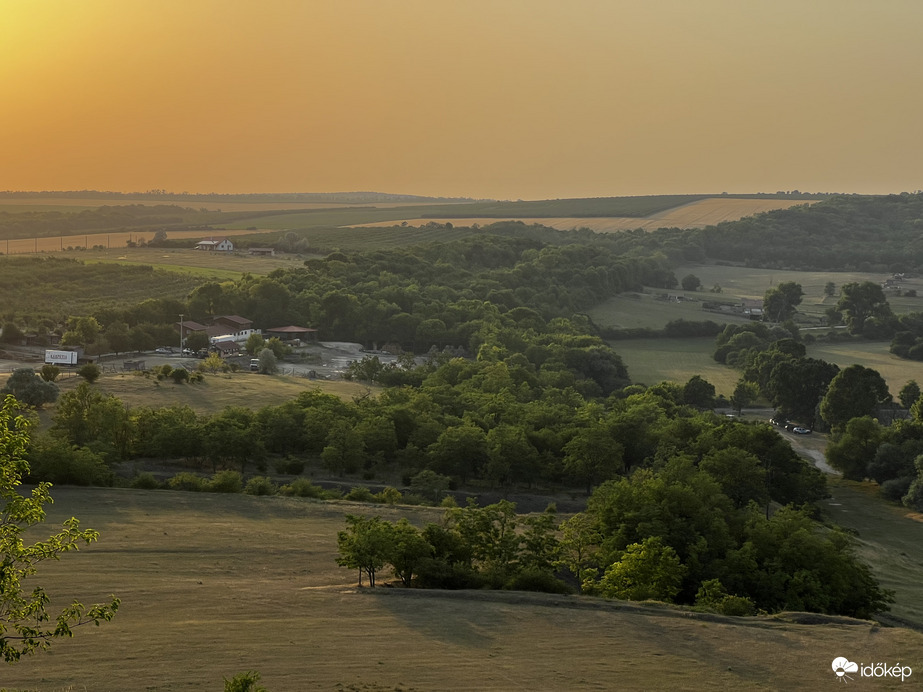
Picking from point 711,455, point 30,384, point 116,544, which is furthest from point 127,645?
point 30,384

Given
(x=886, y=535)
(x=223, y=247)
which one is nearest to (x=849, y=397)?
(x=886, y=535)

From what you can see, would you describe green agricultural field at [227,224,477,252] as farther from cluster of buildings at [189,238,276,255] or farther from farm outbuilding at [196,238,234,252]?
farm outbuilding at [196,238,234,252]

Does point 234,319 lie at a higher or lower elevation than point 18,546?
lower

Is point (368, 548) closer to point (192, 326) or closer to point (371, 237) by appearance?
point (192, 326)

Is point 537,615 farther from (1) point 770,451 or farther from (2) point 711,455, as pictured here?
(1) point 770,451

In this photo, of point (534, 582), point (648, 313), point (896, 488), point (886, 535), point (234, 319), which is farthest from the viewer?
point (648, 313)

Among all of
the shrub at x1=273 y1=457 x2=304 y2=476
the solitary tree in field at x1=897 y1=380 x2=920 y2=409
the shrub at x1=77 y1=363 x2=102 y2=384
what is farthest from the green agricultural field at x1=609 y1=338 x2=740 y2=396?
the shrub at x1=77 y1=363 x2=102 y2=384
